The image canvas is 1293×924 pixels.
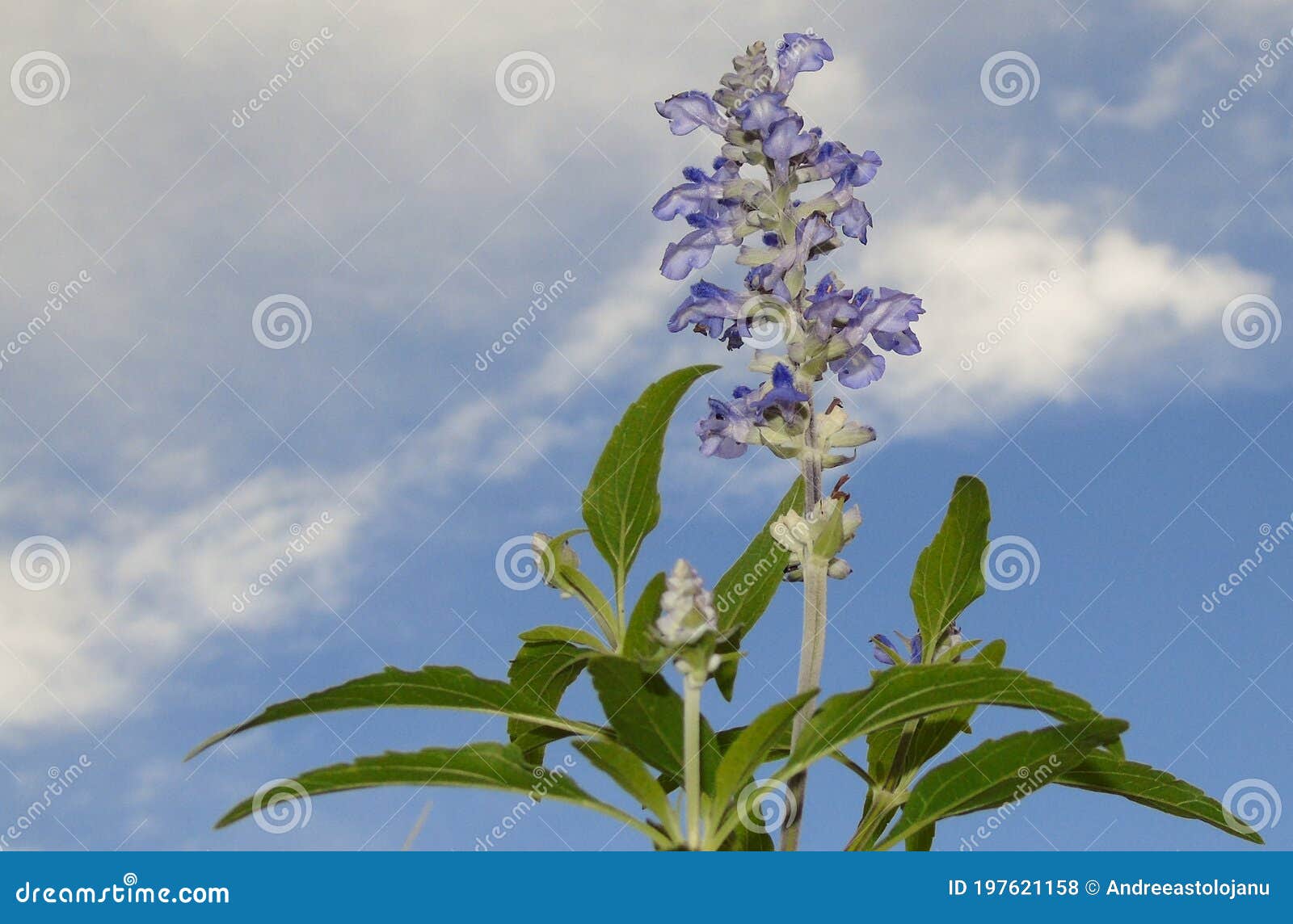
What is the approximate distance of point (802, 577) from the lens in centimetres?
275

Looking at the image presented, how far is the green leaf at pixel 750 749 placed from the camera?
6.73 ft

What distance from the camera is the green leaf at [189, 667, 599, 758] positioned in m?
2.25

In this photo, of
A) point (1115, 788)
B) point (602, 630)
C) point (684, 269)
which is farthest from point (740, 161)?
point (1115, 788)

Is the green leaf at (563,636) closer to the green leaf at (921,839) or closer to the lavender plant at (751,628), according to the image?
the lavender plant at (751,628)

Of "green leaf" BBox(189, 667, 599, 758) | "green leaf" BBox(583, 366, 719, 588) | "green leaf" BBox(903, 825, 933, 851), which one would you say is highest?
"green leaf" BBox(583, 366, 719, 588)

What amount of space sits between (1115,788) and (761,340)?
1266mm

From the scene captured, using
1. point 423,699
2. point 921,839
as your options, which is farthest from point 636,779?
point 921,839

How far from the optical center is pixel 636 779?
2.14 m

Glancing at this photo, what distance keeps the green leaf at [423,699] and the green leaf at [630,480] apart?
46 centimetres

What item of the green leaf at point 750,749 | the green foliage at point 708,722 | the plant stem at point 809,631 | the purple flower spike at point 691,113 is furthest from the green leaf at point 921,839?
the purple flower spike at point 691,113

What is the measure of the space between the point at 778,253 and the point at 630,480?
665mm

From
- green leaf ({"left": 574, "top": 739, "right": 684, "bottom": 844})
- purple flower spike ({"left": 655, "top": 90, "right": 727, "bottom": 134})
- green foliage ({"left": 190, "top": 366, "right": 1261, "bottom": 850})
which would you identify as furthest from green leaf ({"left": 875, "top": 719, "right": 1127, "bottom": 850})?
purple flower spike ({"left": 655, "top": 90, "right": 727, "bottom": 134})

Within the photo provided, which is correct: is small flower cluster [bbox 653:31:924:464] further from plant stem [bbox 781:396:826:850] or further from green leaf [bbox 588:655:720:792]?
green leaf [bbox 588:655:720:792]

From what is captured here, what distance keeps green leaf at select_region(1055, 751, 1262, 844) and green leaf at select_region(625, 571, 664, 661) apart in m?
0.92
